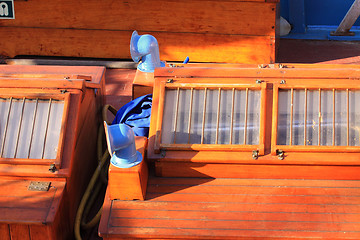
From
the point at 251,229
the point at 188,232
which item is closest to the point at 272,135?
the point at 251,229

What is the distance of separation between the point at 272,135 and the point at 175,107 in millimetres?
613

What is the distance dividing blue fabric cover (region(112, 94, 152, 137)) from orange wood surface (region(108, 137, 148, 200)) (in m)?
0.57

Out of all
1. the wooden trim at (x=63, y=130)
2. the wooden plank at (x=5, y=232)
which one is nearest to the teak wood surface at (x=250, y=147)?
the wooden trim at (x=63, y=130)

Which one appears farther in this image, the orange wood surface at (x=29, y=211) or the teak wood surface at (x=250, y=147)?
the teak wood surface at (x=250, y=147)

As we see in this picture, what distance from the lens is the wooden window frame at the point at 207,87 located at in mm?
2846

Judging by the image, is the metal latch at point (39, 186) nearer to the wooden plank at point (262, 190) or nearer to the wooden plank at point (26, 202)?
the wooden plank at point (26, 202)

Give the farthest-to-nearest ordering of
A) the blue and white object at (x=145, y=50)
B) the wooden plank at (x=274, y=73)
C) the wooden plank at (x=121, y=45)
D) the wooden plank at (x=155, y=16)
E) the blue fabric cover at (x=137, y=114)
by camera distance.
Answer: the wooden plank at (x=121, y=45) → the wooden plank at (x=155, y=16) → the blue and white object at (x=145, y=50) → the blue fabric cover at (x=137, y=114) → the wooden plank at (x=274, y=73)

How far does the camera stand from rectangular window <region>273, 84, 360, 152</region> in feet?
9.39

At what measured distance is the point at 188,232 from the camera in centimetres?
256

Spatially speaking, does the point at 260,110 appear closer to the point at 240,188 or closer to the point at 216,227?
the point at 240,188

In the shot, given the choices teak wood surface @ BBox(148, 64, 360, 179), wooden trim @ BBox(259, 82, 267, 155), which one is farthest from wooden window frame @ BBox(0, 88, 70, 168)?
wooden trim @ BBox(259, 82, 267, 155)

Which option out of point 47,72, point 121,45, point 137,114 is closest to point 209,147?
point 137,114

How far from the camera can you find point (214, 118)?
2.92 m

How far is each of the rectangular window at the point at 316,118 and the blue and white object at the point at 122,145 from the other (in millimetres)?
848
